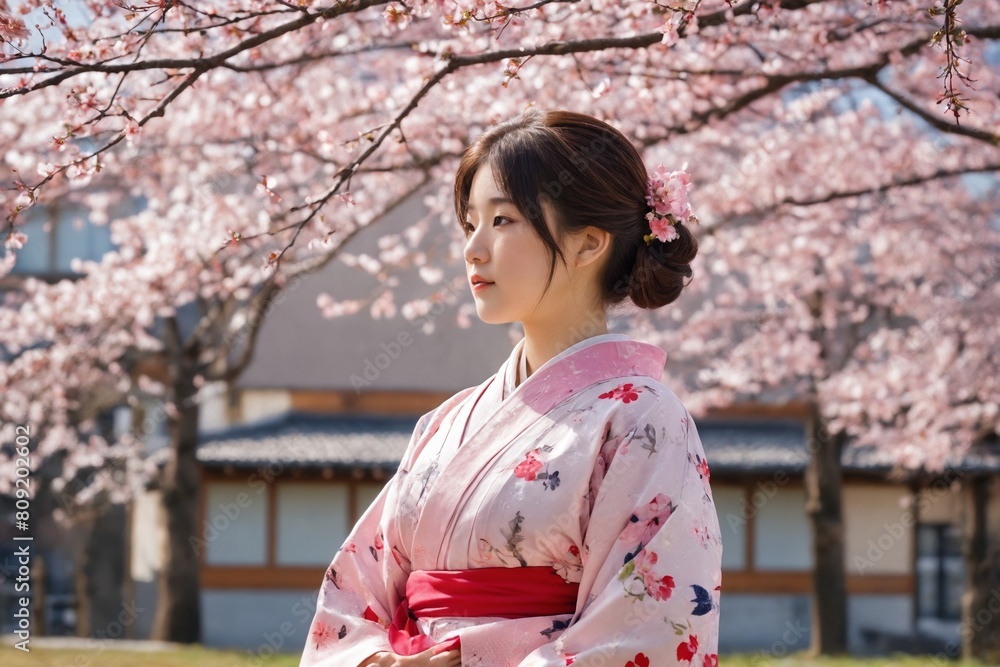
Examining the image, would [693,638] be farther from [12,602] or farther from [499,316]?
[12,602]

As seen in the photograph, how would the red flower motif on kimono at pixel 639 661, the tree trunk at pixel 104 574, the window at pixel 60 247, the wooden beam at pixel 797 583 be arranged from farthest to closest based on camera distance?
the window at pixel 60 247 < the wooden beam at pixel 797 583 < the tree trunk at pixel 104 574 < the red flower motif on kimono at pixel 639 661

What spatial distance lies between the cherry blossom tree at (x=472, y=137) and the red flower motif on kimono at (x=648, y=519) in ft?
4.03

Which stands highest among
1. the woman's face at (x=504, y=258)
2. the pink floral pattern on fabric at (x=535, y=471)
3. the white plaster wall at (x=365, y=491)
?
the white plaster wall at (x=365, y=491)

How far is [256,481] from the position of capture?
56.1 feet

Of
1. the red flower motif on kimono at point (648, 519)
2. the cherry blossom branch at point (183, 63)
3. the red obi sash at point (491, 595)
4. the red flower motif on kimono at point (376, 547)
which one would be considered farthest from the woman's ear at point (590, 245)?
the cherry blossom branch at point (183, 63)

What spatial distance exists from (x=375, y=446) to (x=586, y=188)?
1519cm

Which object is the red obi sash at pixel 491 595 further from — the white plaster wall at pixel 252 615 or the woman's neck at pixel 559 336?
the white plaster wall at pixel 252 615

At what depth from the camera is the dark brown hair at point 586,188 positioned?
2.37 metres

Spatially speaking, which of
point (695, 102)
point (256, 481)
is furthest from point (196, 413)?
point (695, 102)

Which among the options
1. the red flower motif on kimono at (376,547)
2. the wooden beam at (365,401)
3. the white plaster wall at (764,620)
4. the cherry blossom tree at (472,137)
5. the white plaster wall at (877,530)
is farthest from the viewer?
the wooden beam at (365,401)

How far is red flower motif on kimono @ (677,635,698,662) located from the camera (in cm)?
215

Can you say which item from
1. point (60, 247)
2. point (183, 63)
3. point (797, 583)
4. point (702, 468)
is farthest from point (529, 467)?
point (60, 247)

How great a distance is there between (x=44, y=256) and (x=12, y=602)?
5.47 meters

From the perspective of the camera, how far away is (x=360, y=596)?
8.30ft
